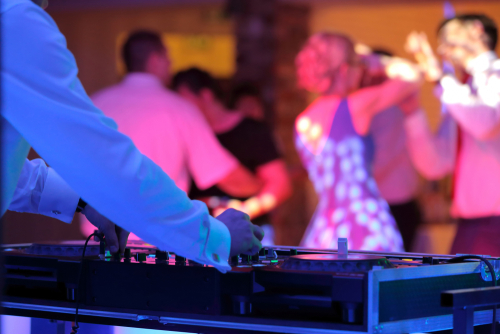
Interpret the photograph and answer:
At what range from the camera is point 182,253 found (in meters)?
1.01

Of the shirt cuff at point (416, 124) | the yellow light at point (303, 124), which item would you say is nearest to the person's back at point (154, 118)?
the yellow light at point (303, 124)

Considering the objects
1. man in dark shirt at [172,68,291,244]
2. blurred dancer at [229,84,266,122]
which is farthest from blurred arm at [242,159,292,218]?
blurred dancer at [229,84,266,122]

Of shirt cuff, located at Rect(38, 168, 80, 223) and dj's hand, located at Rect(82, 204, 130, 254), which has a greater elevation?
shirt cuff, located at Rect(38, 168, 80, 223)

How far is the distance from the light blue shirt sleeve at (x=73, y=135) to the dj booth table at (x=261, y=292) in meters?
0.09

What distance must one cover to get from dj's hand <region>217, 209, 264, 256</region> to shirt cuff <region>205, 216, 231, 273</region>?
29 millimetres

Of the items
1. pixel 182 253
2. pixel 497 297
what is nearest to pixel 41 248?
pixel 182 253

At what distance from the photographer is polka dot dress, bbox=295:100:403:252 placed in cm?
358

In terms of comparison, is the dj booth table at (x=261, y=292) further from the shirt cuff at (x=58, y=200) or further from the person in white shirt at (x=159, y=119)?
the person in white shirt at (x=159, y=119)

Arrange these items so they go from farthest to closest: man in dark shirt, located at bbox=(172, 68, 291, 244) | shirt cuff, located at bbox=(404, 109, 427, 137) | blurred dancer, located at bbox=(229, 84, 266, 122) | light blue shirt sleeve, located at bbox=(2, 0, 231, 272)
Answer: blurred dancer, located at bbox=(229, 84, 266, 122), man in dark shirt, located at bbox=(172, 68, 291, 244), shirt cuff, located at bbox=(404, 109, 427, 137), light blue shirt sleeve, located at bbox=(2, 0, 231, 272)

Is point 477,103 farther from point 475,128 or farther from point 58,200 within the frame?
point 58,200

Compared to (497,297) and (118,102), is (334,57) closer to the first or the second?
(118,102)

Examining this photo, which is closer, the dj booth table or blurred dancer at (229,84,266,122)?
the dj booth table

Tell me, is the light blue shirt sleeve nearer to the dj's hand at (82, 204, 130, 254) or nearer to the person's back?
the dj's hand at (82, 204, 130, 254)

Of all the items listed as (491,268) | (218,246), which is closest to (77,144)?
(218,246)
